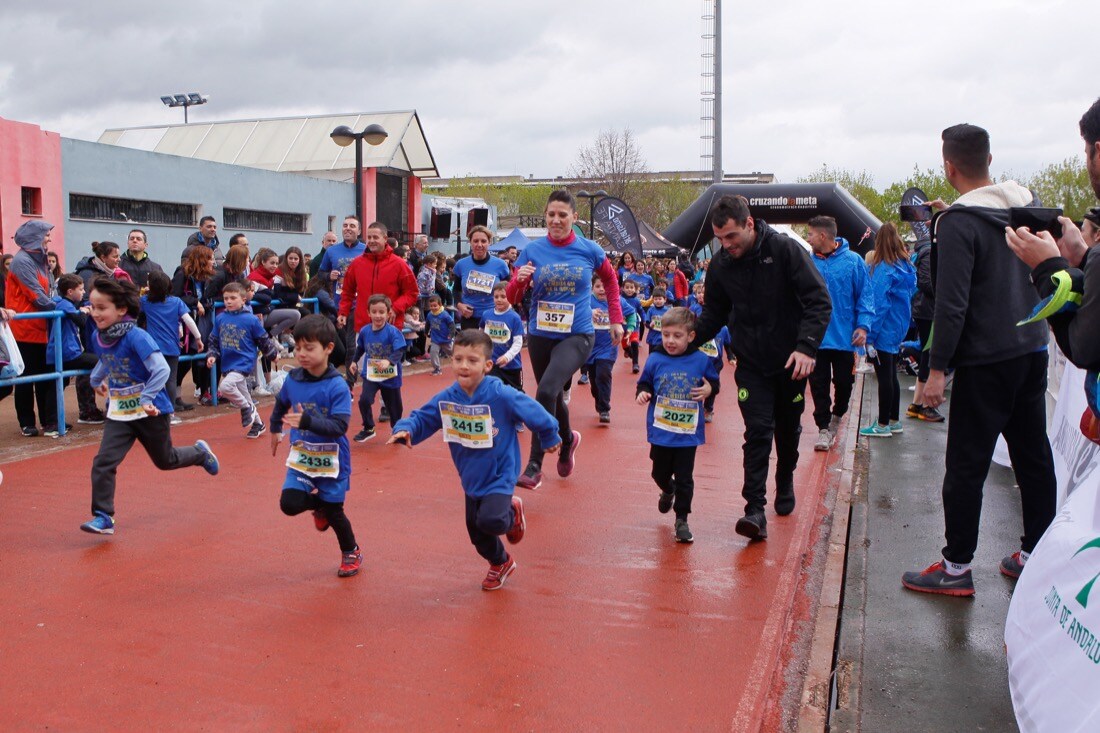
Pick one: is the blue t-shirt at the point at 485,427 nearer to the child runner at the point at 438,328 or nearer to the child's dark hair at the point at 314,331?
the child's dark hair at the point at 314,331

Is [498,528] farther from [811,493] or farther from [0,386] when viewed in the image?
[0,386]

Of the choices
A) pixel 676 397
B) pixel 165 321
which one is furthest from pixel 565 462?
pixel 165 321

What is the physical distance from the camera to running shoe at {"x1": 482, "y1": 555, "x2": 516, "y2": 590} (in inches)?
216

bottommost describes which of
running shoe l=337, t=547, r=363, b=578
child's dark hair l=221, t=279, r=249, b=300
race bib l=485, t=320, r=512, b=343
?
running shoe l=337, t=547, r=363, b=578

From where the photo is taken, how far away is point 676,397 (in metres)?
6.55

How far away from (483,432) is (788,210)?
63.3 feet

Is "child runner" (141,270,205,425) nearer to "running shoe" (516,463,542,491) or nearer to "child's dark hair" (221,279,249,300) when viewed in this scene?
"child's dark hair" (221,279,249,300)

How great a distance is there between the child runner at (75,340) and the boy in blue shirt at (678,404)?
19.2 ft

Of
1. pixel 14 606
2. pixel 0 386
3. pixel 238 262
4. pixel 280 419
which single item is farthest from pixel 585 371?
pixel 14 606

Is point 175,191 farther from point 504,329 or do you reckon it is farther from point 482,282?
point 504,329

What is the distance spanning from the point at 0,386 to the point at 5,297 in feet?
4.44

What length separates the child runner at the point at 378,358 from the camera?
9773mm

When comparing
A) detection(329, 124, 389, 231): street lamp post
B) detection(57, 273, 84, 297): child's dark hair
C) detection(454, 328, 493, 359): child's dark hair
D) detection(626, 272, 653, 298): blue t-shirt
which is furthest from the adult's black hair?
detection(626, 272, 653, 298): blue t-shirt

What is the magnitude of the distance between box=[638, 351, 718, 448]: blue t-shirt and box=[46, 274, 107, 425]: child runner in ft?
19.1
